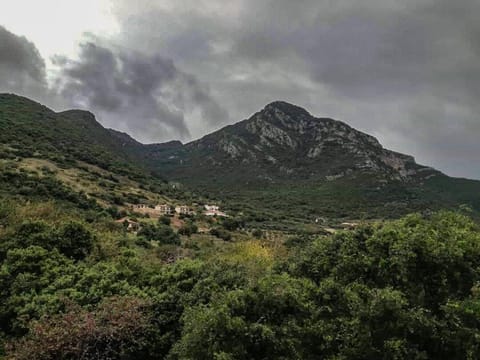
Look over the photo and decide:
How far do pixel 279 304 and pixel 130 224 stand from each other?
49.0 m

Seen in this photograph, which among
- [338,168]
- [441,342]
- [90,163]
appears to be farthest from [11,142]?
[338,168]

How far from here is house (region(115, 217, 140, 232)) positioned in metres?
58.8

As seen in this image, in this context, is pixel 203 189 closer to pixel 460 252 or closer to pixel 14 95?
pixel 14 95

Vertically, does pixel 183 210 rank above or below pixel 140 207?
above

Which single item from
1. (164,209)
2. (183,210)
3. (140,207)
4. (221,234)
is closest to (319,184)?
(183,210)

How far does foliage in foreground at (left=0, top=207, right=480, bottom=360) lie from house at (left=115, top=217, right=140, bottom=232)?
3277cm

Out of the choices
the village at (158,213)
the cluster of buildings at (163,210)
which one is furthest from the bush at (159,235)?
the cluster of buildings at (163,210)

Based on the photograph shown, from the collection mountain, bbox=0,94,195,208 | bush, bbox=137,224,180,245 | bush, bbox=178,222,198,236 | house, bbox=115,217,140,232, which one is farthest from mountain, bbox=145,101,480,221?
bush, bbox=137,224,180,245

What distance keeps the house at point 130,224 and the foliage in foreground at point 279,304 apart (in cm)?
3277

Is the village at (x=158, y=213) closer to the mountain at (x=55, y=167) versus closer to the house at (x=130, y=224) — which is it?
the house at (x=130, y=224)

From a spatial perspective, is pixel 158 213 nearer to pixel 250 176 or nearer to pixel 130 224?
pixel 130 224

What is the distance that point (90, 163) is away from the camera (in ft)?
330

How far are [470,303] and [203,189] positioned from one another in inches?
5779

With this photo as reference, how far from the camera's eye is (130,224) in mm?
61906
